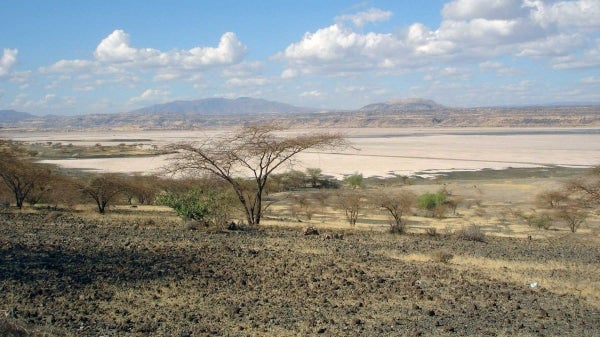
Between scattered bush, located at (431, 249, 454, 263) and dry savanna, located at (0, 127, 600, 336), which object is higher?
dry savanna, located at (0, 127, 600, 336)

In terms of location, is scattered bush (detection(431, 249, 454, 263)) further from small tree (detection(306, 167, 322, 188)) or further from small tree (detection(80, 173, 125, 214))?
small tree (detection(306, 167, 322, 188))

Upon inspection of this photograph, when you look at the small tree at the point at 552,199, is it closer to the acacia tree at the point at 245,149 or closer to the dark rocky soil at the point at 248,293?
the acacia tree at the point at 245,149

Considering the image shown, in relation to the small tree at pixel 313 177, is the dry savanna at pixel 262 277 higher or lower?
higher

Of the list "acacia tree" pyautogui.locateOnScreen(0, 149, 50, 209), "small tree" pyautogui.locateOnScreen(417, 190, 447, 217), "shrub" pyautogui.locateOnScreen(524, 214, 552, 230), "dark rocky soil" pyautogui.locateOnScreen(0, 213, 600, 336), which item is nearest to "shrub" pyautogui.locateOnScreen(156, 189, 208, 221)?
"dark rocky soil" pyautogui.locateOnScreen(0, 213, 600, 336)

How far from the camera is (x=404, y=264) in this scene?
13023mm

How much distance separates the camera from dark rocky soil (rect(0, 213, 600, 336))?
26.6ft

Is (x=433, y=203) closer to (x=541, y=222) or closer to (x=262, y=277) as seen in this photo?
(x=541, y=222)

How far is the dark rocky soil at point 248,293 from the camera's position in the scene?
810cm

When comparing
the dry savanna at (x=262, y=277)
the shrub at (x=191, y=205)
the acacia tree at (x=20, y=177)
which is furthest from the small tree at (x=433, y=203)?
the acacia tree at (x=20, y=177)

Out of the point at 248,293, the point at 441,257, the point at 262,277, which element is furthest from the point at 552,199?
the point at 248,293

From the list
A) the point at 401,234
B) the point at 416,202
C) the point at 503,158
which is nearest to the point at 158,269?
the point at 401,234

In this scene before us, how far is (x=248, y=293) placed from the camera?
32.5 feet

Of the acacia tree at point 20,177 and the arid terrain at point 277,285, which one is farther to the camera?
the acacia tree at point 20,177

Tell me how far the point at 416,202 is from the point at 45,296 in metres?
32.2
